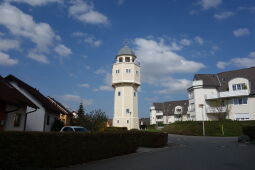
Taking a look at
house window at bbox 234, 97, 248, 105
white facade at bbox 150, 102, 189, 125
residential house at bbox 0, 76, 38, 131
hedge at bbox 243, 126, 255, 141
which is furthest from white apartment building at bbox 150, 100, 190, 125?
residential house at bbox 0, 76, 38, 131

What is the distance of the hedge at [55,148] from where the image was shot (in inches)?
375

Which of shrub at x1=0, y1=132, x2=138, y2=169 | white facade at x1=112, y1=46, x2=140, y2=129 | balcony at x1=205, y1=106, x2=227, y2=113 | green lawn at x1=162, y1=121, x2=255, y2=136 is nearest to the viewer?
shrub at x1=0, y1=132, x2=138, y2=169

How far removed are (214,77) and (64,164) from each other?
55.7m

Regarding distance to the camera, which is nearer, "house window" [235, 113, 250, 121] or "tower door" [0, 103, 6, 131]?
"tower door" [0, 103, 6, 131]

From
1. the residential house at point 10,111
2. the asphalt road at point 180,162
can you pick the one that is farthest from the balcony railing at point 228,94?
the residential house at point 10,111

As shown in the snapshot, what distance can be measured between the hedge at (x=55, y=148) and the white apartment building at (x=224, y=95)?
36231 mm

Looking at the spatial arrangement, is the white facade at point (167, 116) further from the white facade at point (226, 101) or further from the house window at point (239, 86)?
the house window at point (239, 86)

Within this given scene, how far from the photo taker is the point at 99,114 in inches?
1620

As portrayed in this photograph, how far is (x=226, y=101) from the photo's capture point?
55.4 meters

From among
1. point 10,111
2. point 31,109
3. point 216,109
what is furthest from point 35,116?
point 216,109

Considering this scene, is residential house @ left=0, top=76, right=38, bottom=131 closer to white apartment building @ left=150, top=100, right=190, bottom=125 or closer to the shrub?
the shrub

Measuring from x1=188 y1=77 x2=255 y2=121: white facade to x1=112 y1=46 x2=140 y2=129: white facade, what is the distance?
13884 millimetres

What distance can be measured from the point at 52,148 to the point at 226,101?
5040cm

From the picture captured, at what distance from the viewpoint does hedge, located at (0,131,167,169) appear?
952 centimetres
